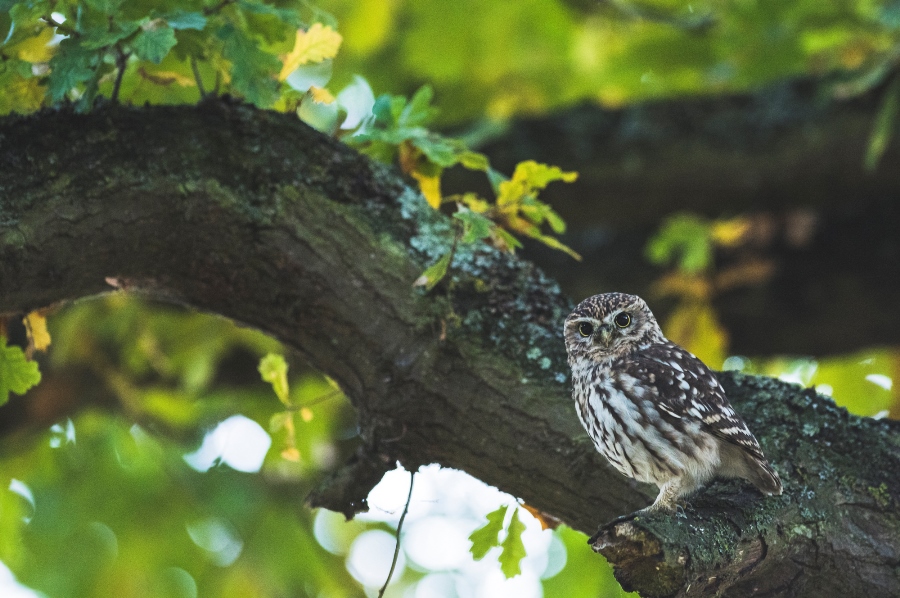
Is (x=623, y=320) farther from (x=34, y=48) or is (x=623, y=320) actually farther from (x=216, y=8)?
(x=34, y=48)

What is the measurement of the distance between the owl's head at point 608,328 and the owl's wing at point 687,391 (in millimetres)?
98

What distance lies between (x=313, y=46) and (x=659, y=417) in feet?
5.11

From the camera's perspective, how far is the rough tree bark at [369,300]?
2723 millimetres

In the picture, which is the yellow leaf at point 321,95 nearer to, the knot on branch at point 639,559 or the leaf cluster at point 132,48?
the leaf cluster at point 132,48

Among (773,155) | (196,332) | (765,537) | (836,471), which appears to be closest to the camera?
(765,537)

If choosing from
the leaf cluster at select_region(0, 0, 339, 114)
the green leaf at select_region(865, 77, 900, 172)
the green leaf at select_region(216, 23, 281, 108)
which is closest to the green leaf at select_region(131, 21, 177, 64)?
the leaf cluster at select_region(0, 0, 339, 114)

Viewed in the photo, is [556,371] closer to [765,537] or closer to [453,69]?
[765,537]

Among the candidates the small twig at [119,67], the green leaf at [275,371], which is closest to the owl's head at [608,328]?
the green leaf at [275,371]

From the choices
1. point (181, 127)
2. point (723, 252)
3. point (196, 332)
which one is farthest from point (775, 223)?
point (181, 127)

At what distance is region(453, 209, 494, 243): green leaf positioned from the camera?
263cm

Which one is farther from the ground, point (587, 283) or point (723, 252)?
point (723, 252)

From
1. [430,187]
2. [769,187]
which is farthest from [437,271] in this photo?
[769,187]

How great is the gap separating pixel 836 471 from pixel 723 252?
10.2ft

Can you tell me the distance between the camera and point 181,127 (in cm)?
296
